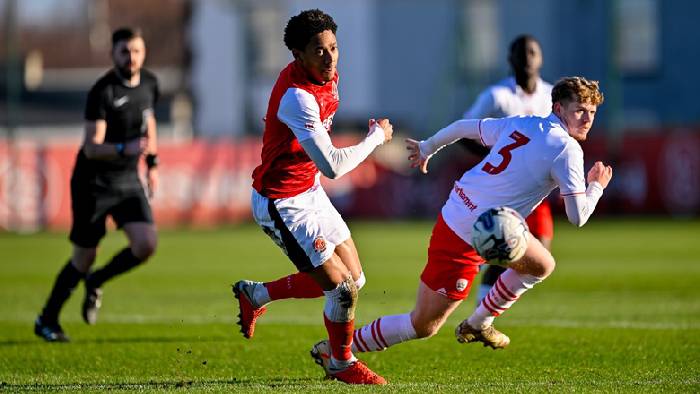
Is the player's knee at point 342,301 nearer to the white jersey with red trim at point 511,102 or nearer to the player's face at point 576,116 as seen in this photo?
the player's face at point 576,116

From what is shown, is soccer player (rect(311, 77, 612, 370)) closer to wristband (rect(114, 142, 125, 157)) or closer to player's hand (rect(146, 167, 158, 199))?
wristband (rect(114, 142, 125, 157))

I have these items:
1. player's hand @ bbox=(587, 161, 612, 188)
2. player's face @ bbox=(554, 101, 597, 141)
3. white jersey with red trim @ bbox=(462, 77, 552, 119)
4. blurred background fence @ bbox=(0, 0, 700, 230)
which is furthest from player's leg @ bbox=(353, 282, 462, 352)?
blurred background fence @ bbox=(0, 0, 700, 230)

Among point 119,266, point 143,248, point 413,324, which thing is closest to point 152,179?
point 143,248

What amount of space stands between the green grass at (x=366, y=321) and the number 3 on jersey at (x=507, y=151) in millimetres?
1291

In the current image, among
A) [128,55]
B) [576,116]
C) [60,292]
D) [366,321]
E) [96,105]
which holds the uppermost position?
[128,55]

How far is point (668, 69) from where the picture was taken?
40000 mm

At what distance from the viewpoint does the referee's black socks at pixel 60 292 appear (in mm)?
10125

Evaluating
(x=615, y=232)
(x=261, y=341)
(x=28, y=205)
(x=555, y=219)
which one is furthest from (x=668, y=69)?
(x=261, y=341)

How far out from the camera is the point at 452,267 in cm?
762

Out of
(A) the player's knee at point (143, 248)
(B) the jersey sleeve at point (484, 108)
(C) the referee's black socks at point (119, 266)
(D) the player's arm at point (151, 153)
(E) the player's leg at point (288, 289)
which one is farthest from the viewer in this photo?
Answer: (B) the jersey sleeve at point (484, 108)

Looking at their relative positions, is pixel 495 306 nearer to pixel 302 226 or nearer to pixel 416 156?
pixel 416 156

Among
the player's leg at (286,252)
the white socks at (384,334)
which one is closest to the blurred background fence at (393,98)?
the player's leg at (286,252)

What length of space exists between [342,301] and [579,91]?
191 cm

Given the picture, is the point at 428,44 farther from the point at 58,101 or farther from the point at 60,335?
the point at 60,335
